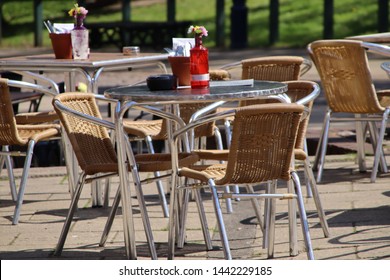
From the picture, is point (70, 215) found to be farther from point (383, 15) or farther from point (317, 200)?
point (383, 15)

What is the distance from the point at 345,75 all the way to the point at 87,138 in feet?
8.20

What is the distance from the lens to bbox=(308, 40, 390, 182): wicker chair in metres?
7.26

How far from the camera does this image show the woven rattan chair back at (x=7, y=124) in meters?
6.36

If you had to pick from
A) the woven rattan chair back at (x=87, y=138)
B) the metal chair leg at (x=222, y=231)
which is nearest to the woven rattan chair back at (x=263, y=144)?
the metal chair leg at (x=222, y=231)

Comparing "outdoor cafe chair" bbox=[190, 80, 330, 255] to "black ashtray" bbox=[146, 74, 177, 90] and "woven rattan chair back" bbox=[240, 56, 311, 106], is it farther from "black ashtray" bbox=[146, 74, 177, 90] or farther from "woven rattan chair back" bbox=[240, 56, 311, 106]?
"woven rattan chair back" bbox=[240, 56, 311, 106]

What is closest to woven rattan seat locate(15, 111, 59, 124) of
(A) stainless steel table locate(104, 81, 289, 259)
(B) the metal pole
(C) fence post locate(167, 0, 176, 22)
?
(A) stainless steel table locate(104, 81, 289, 259)

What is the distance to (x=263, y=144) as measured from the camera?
487cm

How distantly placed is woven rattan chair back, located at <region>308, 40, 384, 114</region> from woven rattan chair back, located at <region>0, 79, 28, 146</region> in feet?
7.39

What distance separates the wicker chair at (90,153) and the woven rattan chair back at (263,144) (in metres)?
0.55

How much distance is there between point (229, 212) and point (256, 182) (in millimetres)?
1665

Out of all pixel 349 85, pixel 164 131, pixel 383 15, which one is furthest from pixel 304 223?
pixel 383 15

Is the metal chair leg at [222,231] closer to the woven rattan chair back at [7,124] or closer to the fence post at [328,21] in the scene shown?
the woven rattan chair back at [7,124]
